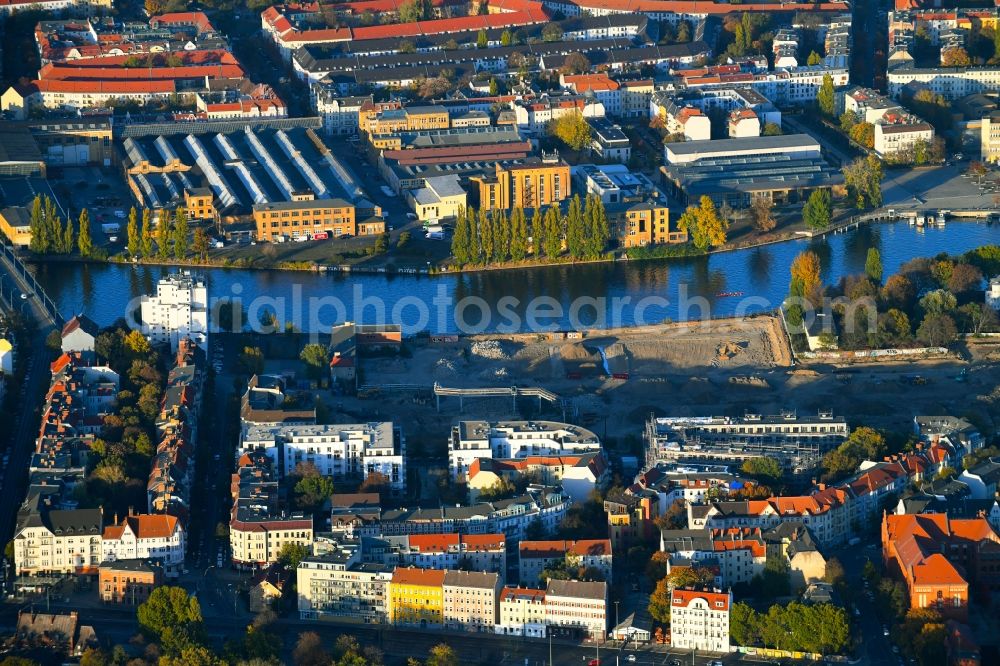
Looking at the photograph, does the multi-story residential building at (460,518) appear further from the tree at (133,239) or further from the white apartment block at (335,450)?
the tree at (133,239)

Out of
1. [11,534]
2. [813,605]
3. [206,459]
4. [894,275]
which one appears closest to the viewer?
[813,605]

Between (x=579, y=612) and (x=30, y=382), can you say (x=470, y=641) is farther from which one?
(x=30, y=382)

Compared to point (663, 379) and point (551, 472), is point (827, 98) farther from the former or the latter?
point (551, 472)

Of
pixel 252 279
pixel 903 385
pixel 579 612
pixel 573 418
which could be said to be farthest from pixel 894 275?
pixel 579 612

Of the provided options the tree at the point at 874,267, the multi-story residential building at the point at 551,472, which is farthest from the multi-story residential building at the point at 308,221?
the multi-story residential building at the point at 551,472

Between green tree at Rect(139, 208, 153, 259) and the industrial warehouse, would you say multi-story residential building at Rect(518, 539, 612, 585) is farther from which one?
the industrial warehouse

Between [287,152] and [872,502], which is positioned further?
[287,152]
